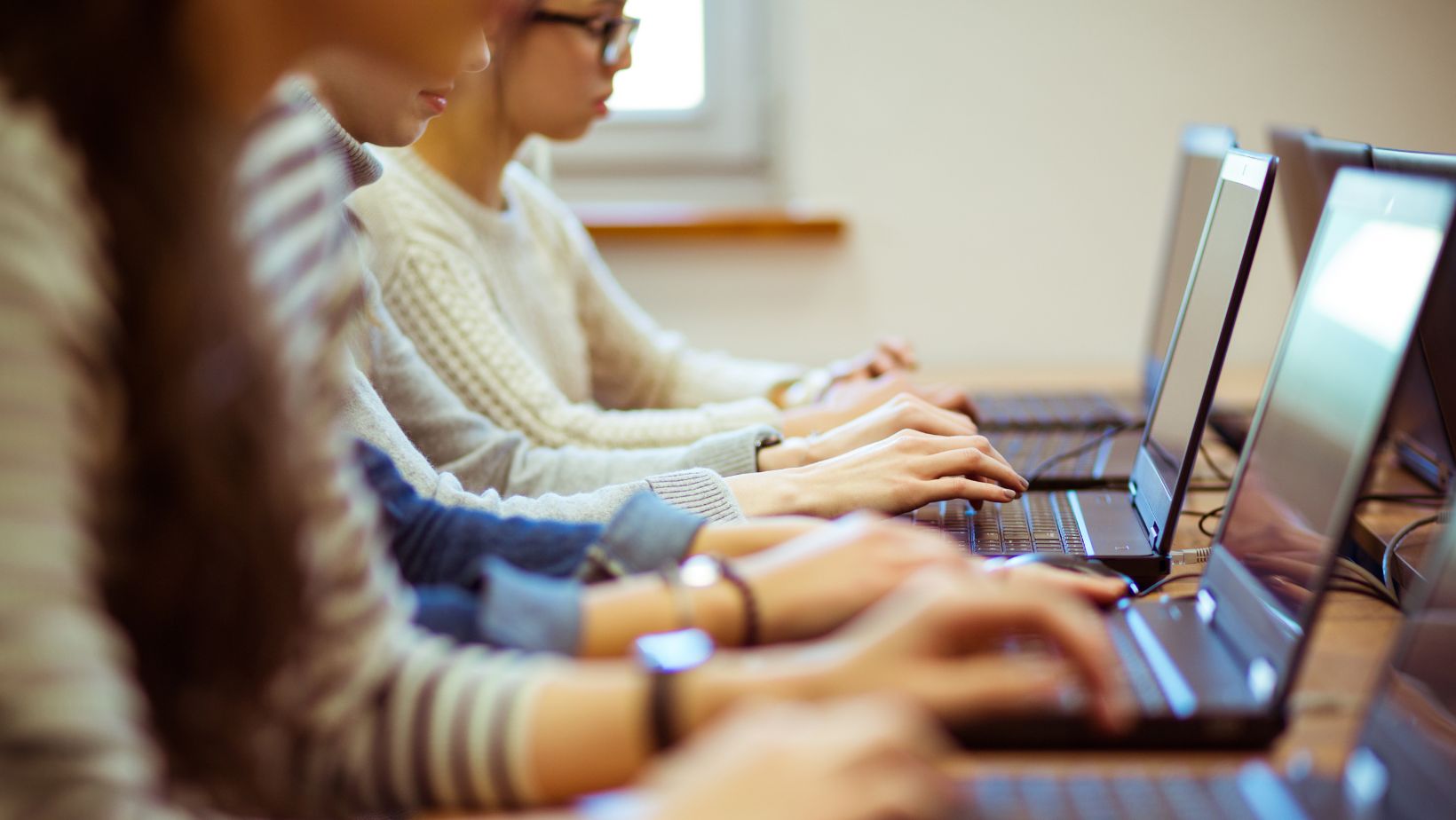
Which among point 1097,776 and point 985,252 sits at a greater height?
point 1097,776

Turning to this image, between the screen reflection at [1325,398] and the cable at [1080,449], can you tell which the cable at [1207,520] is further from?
the screen reflection at [1325,398]

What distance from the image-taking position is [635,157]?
2365 mm

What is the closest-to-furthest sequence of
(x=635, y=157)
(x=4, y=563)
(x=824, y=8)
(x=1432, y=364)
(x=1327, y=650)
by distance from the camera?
1. (x=4, y=563)
2. (x=1327, y=650)
3. (x=1432, y=364)
4. (x=824, y=8)
5. (x=635, y=157)

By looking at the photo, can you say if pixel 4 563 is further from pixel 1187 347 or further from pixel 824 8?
pixel 824 8

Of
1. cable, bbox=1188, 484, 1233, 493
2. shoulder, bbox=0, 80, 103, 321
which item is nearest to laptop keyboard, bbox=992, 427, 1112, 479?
cable, bbox=1188, 484, 1233, 493

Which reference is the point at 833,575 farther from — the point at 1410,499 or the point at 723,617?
the point at 1410,499

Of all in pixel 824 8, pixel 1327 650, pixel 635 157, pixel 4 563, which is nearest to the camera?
pixel 4 563

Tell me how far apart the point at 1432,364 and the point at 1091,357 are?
122 cm

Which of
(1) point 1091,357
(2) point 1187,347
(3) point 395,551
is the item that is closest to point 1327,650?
(2) point 1187,347

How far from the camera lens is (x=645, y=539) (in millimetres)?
767

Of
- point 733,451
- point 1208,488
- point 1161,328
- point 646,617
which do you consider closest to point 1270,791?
point 646,617

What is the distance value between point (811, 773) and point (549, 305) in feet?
3.91

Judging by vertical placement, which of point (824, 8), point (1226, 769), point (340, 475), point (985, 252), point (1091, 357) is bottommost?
point (1091, 357)

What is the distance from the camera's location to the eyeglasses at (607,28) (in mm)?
1430
